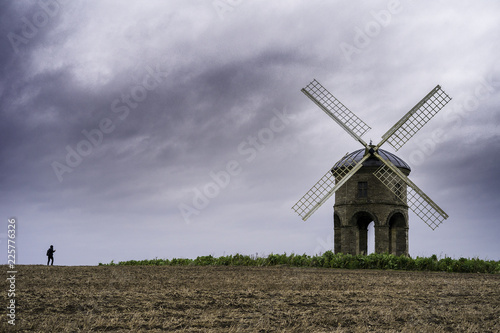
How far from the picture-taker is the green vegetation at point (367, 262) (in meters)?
21.2

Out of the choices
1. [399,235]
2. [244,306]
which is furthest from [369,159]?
[244,306]

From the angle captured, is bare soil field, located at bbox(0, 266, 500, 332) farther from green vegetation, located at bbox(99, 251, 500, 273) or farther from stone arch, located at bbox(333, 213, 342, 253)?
stone arch, located at bbox(333, 213, 342, 253)

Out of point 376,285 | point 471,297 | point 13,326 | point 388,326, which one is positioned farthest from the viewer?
point 376,285

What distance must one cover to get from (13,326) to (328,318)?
5.16 metres

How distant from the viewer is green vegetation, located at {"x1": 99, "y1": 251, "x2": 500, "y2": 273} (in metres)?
21.2

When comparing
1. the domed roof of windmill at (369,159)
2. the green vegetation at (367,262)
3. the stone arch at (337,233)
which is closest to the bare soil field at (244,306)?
the green vegetation at (367,262)

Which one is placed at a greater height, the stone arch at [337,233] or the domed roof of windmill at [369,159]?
the domed roof of windmill at [369,159]

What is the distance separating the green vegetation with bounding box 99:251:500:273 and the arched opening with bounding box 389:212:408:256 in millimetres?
4740

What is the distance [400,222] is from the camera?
26797 millimetres

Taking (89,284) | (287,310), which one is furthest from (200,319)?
(89,284)

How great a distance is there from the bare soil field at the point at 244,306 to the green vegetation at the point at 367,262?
25.4ft

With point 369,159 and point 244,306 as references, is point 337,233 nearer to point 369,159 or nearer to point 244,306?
point 369,159

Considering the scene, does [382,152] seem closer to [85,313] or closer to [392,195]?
[392,195]

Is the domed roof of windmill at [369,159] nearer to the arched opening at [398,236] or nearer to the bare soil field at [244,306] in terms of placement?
the arched opening at [398,236]
